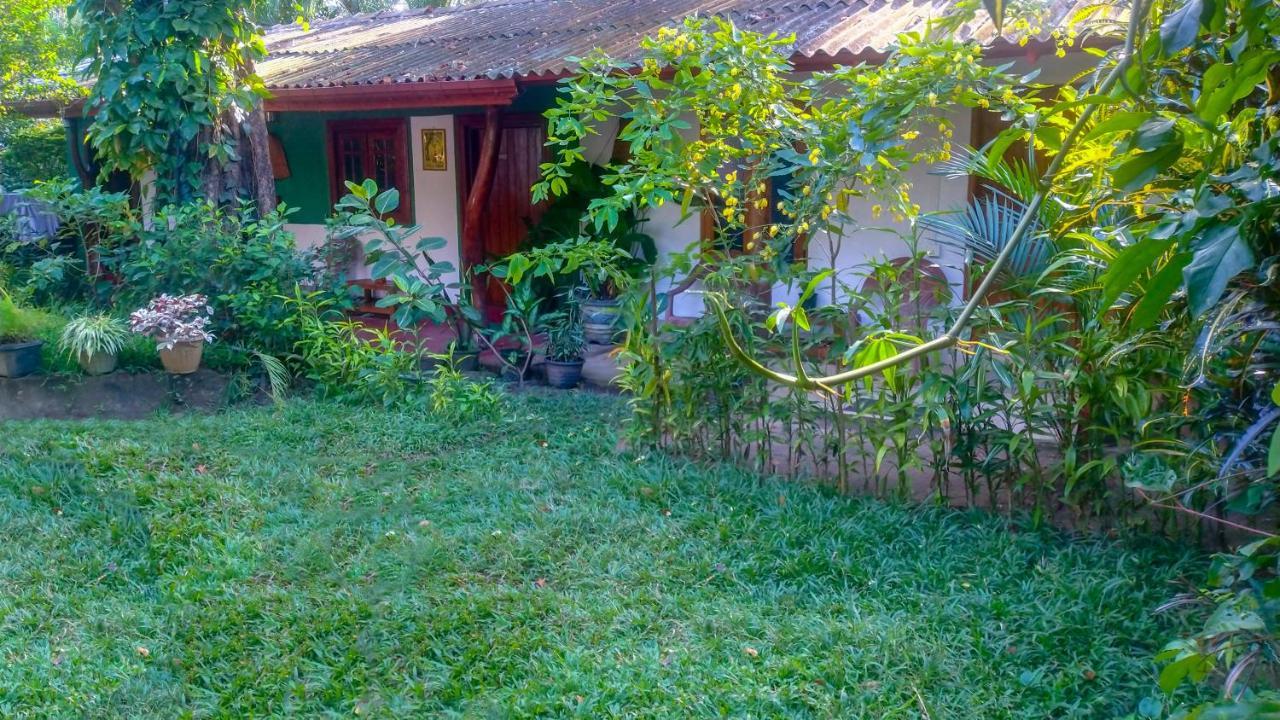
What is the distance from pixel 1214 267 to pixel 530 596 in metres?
2.88

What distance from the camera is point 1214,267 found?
50.4 inches

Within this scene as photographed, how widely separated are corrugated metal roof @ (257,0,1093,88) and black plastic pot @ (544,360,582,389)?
1.97 meters

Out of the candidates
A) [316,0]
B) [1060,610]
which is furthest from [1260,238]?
[316,0]

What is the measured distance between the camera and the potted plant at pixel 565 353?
6.88m

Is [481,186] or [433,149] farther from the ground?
[433,149]

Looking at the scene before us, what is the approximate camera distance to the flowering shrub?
640 centimetres

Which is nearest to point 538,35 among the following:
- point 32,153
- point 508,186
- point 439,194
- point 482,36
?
point 482,36

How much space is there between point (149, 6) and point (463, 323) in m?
3.24

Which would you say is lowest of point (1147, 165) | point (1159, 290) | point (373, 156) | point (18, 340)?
point (18, 340)

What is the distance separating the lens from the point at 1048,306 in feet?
13.7

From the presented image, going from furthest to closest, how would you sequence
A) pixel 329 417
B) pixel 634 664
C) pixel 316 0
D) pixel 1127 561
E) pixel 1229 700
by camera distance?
pixel 316 0, pixel 329 417, pixel 1127 561, pixel 634 664, pixel 1229 700

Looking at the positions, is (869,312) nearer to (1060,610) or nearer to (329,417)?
(1060,610)

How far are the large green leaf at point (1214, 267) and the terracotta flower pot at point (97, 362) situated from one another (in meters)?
6.59

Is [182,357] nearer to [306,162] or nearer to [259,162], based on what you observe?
[259,162]
